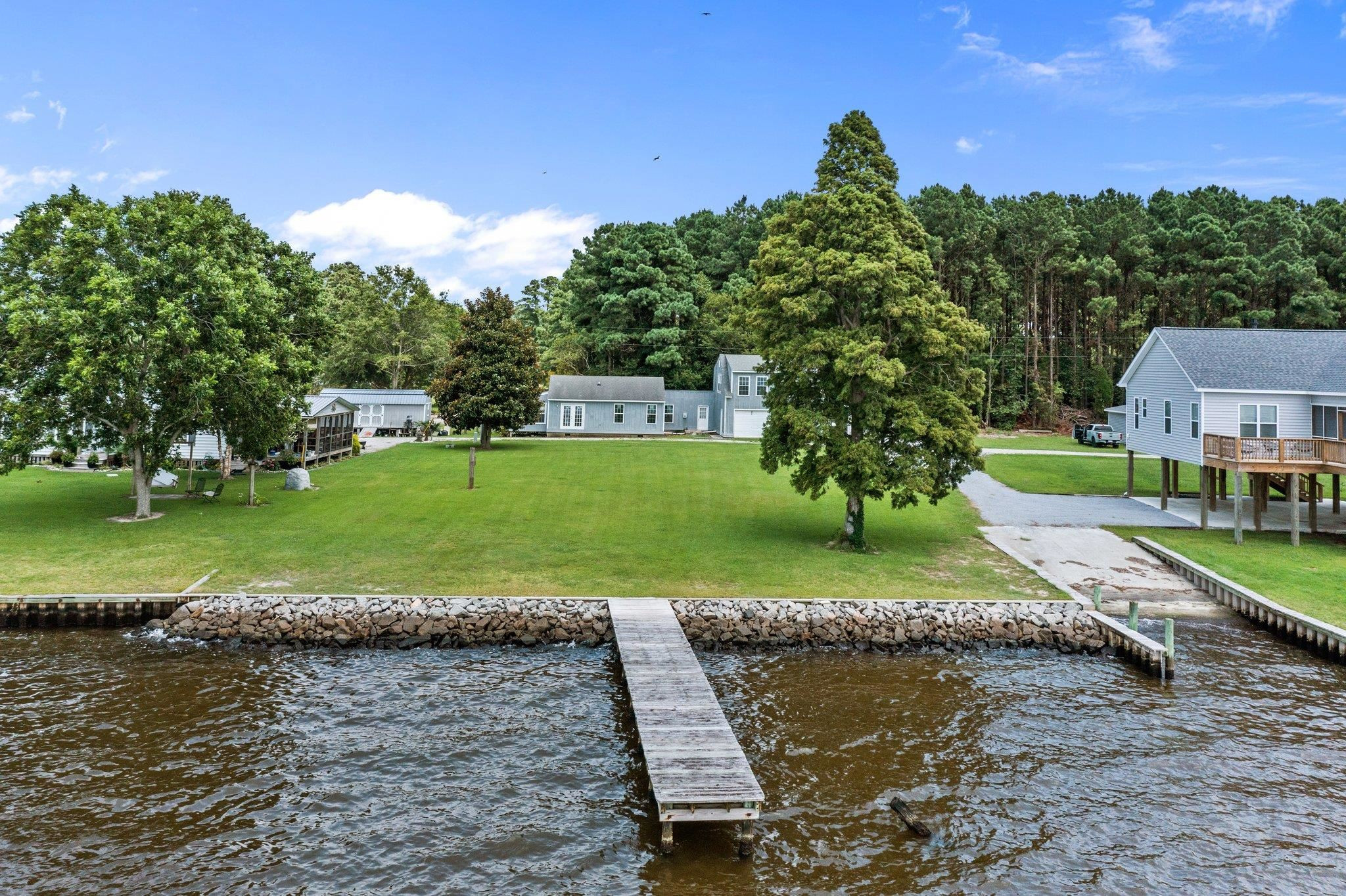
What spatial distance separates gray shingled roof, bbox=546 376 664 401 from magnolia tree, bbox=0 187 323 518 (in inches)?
1312

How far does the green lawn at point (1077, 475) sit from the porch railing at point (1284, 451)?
316 inches

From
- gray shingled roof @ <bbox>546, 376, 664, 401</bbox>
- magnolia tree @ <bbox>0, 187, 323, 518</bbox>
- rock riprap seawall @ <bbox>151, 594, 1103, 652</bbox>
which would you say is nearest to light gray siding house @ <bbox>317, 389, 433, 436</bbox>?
gray shingled roof @ <bbox>546, 376, 664, 401</bbox>

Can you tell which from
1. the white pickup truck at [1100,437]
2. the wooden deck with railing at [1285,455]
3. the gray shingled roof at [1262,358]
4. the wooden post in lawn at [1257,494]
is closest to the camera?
the wooden deck with railing at [1285,455]

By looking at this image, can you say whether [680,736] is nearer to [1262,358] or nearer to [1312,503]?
[1312,503]

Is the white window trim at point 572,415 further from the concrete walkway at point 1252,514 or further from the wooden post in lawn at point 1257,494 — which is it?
the wooden post in lawn at point 1257,494

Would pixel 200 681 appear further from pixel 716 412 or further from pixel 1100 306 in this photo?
pixel 1100 306

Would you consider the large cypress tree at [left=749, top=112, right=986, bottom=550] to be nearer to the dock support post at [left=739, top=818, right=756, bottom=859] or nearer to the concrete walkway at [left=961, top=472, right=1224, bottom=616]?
the concrete walkway at [left=961, top=472, right=1224, bottom=616]

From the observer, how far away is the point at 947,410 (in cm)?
2361

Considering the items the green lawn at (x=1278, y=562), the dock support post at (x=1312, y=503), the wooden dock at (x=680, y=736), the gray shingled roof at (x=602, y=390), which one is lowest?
the wooden dock at (x=680, y=736)

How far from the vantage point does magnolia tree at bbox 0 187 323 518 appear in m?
23.4

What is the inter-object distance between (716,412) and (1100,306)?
3225 centimetres

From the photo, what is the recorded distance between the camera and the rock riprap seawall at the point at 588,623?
18.2 m

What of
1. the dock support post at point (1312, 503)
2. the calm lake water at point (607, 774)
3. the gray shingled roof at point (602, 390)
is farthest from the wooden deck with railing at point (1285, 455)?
the gray shingled roof at point (602, 390)

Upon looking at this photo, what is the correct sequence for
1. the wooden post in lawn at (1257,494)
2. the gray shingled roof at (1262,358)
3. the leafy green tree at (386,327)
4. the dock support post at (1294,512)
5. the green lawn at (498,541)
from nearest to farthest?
the green lawn at (498,541) < the dock support post at (1294,512) < the wooden post in lawn at (1257,494) < the gray shingled roof at (1262,358) < the leafy green tree at (386,327)
